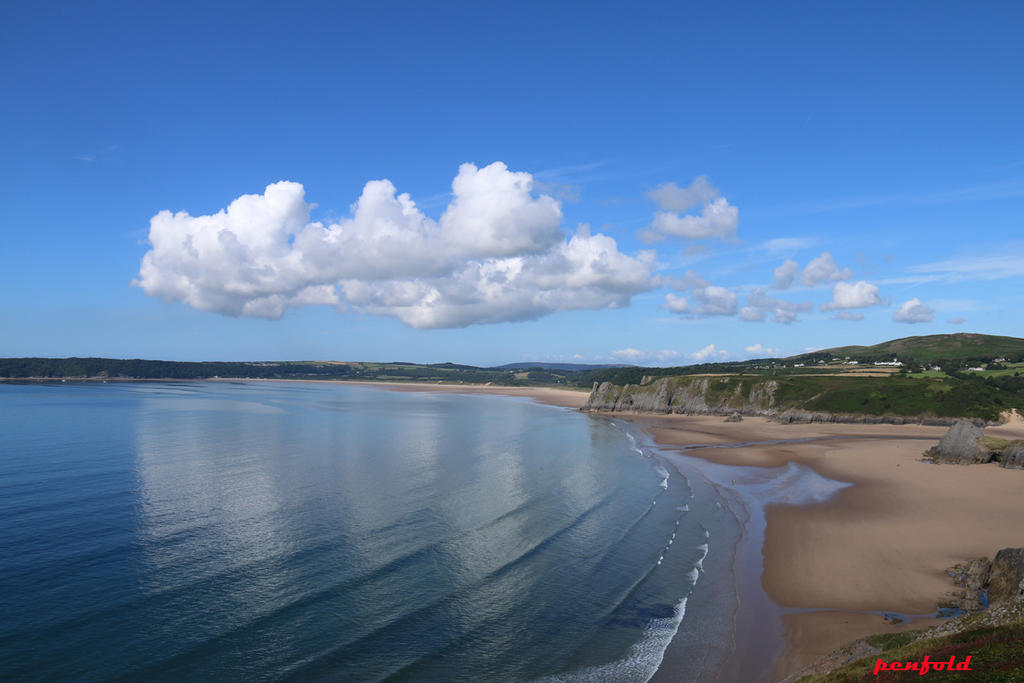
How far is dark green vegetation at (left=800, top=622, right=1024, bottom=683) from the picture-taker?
37.2 feet

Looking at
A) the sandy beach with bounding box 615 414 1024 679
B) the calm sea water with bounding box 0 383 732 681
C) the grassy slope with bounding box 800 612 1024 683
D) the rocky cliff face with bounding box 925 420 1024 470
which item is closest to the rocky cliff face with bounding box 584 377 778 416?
the sandy beach with bounding box 615 414 1024 679

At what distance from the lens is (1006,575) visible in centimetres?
2052

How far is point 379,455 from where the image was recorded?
193 feet

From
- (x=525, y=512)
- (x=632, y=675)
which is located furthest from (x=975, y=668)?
(x=525, y=512)

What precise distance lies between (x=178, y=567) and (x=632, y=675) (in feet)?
70.3

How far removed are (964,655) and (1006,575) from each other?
447 inches

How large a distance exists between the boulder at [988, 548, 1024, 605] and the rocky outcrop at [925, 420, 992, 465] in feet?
121

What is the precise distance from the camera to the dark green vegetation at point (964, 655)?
11.3m

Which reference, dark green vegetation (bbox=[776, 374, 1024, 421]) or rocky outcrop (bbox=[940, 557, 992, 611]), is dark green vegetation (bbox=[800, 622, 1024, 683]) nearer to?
rocky outcrop (bbox=[940, 557, 992, 611])

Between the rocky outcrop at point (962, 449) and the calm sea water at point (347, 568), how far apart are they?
999 inches

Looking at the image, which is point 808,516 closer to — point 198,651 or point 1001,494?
Result: point 1001,494

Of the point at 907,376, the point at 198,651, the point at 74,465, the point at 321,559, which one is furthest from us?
the point at 907,376

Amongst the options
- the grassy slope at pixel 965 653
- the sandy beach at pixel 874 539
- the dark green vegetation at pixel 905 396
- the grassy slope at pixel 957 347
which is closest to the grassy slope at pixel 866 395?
the dark green vegetation at pixel 905 396
